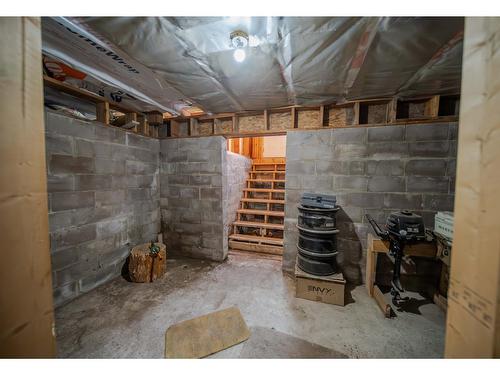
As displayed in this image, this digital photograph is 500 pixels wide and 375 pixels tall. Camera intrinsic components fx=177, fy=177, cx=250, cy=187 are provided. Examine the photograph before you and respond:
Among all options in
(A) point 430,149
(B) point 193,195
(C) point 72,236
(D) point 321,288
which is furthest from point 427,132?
(C) point 72,236

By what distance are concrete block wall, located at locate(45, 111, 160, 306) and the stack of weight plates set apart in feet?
8.27

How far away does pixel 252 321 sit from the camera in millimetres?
1749

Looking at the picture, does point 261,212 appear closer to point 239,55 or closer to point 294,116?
point 294,116

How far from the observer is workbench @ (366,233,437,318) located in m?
1.86

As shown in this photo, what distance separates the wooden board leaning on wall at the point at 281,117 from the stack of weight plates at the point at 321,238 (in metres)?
1.15

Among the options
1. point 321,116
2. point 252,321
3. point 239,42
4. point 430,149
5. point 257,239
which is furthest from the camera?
point 257,239

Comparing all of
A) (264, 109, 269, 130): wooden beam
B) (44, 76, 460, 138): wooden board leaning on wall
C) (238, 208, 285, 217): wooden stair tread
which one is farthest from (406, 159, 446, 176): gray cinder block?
(238, 208, 285, 217): wooden stair tread

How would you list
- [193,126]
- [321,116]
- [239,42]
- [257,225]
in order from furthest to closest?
[257,225]
[193,126]
[321,116]
[239,42]

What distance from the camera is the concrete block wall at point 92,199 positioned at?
188cm

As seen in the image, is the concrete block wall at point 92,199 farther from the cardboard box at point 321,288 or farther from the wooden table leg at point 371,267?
the wooden table leg at point 371,267

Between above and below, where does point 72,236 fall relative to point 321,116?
below

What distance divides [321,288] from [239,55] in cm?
247

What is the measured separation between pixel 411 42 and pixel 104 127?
3204mm

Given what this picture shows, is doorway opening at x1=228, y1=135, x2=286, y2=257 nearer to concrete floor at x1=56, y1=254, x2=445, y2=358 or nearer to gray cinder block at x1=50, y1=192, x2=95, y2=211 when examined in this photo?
concrete floor at x1=56, y1=254, x2=445, y2=358
